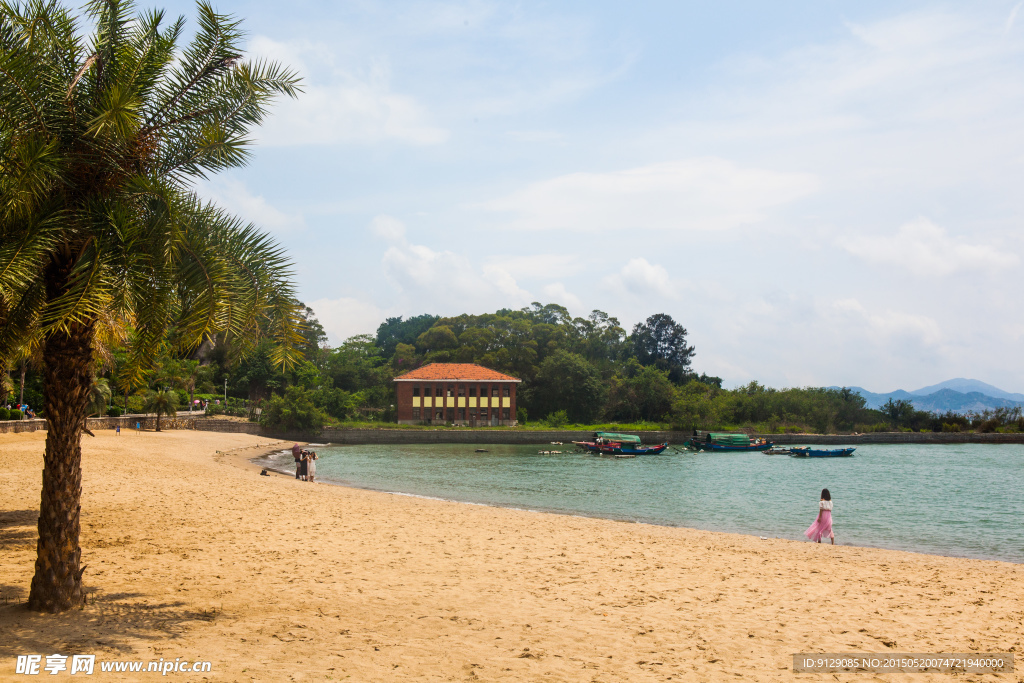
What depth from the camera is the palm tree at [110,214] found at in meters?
6.59

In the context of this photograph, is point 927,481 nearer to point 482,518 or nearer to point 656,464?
point 656,464

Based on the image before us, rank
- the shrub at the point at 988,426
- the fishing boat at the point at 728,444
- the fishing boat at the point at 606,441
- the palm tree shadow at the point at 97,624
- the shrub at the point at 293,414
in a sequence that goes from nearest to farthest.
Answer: the palm tree shadow at the point at 97,624 → the fishing boat at the point at 606,441 → the shrub at the point at 293,414 → the fishing boat at the point at 728,444 → the shrub at the point at 988,426

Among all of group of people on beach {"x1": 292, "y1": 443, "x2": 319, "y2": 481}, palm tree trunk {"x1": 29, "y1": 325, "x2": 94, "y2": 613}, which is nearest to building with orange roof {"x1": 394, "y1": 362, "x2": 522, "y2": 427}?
group of people on beach {"x1": 292, "y1": 443, "x2": 319, "y2": 481}

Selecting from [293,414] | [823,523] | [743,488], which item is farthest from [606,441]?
[823,523]

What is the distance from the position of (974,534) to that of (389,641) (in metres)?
22.1

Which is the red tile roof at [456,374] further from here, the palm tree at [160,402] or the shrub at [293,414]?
the palm tree at [160,402]

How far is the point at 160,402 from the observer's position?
160 feet

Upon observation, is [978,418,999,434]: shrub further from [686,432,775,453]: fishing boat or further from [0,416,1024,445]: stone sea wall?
[686,432,775,453]: fishing boat

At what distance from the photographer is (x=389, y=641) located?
7449 mm

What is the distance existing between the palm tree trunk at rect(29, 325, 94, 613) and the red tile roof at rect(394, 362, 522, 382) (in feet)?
218

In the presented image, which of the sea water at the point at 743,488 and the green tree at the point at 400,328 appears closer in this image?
the sea water at the point at 743,488

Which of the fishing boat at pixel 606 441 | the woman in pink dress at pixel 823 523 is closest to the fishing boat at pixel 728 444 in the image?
the fishing boat at pixel 606 441

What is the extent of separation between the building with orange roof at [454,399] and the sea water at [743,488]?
537 inches

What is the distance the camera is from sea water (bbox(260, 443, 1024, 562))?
21.9m
